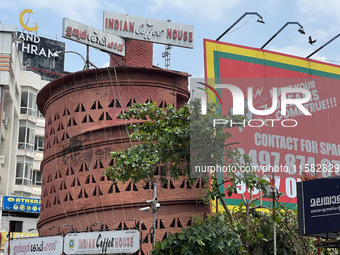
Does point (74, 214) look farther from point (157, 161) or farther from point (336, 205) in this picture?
point (336, 205)

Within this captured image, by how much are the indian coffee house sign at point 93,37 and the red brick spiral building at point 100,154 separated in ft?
2.52

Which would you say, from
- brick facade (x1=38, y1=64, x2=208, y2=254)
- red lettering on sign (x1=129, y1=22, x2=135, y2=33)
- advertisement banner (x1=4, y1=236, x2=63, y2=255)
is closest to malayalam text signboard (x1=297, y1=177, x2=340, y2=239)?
brick facade (x1=38, y1=64, x2=208, y2=254)

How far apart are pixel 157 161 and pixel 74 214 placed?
952 centimetres

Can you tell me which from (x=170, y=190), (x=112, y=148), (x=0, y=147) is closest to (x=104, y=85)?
(x=112, y=148)

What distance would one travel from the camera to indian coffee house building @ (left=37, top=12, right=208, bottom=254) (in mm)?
22828

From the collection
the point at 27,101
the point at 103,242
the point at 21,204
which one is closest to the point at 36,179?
the point at 21,204

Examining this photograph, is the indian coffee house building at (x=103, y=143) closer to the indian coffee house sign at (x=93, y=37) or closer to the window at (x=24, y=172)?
the indian coffee house sign at (x=93, y=37)

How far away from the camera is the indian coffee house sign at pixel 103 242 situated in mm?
19031

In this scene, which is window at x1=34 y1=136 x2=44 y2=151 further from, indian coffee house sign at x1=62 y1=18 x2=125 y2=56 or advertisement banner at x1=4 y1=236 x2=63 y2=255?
advertisement banner at x1=4 y1=236 x2=63 y2=255

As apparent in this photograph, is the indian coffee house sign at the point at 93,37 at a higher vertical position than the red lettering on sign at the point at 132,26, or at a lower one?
lower

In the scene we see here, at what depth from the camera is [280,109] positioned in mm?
28359

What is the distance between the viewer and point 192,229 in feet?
49.0

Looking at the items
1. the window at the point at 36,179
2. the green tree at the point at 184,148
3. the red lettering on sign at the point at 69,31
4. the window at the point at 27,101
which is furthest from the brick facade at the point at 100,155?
the window at the point at 36,179

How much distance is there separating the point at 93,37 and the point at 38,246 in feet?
33.6
